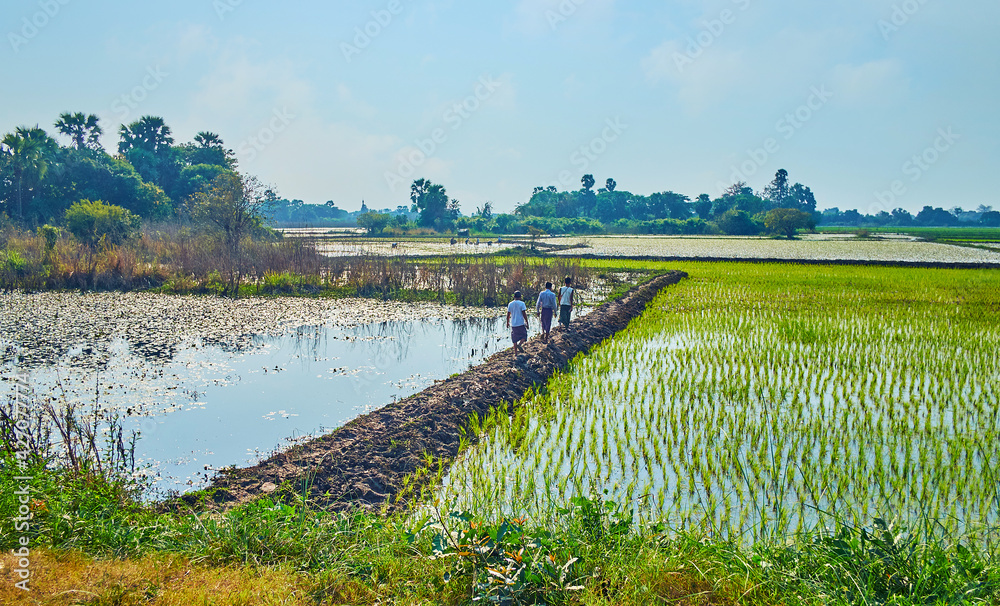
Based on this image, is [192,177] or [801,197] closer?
[192,177]

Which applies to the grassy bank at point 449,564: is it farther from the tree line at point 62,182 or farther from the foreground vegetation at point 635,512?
the tree line at point 62,182

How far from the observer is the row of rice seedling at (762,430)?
434cm

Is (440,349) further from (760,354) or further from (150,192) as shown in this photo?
(150,192)

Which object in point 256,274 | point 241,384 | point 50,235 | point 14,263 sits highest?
point 50,235

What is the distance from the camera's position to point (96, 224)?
22156 mm

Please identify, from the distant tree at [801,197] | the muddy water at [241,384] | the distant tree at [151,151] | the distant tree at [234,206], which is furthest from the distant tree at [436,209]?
the distant tree at [801,197]

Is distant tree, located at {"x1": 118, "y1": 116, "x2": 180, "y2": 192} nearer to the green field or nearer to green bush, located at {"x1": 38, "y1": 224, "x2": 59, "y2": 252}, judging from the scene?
green bush, located at {"x1": 38, "y1": 224, "x2": 59, "y2": 252}

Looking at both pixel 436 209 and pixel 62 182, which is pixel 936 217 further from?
pixel 62 182

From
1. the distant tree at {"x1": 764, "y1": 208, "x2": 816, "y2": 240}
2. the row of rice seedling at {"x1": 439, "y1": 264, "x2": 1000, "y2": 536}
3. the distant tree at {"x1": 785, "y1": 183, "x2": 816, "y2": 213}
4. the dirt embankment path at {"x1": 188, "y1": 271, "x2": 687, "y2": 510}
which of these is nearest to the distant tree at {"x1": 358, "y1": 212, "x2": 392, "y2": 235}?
the distant tree at {"x1": 764, "y1": 208, "x2": 816, "y2": 240}

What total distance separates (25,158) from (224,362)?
30.0 m

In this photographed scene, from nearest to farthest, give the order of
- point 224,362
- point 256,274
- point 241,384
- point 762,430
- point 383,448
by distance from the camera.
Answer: point 383,448
point 762,430
point 241,384
point 224,362
point 256,274

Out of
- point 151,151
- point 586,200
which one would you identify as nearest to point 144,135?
point 151,151

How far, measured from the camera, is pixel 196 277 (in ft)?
58.0

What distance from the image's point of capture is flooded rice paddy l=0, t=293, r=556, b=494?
5.75 metres
